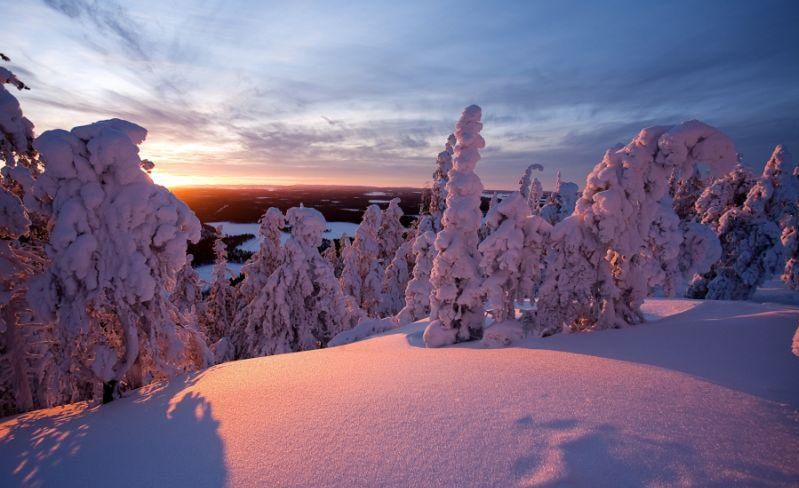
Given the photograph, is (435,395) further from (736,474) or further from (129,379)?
(129,379)

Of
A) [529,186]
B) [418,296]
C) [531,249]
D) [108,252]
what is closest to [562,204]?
[529,186]

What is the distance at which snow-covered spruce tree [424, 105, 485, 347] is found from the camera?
36.4ft

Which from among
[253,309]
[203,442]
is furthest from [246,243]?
[203,442]

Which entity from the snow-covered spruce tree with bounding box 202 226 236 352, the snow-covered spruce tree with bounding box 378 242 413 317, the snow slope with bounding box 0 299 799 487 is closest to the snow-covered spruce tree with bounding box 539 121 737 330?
the snow slope with bounding box 0 299 799 487

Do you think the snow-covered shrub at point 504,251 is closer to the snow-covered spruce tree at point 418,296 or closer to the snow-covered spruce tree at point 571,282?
the snow-covered spruce tree at point 571,282

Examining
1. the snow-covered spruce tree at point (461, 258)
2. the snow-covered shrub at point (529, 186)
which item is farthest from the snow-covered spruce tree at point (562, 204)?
the snow-covered spruce tree at point (461, 258)

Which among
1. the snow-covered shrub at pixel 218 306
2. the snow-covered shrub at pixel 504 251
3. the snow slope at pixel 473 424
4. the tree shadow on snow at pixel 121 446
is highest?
the snow-covered shrub at pixel 504 251

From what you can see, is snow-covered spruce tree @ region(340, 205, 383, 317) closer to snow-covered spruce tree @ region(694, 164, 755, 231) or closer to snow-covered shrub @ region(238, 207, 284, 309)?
snow-covered shrub @ region(238, 207, 284, 309)

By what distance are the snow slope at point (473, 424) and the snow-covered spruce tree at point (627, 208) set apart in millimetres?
1915

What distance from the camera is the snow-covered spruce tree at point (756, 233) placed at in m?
17.4

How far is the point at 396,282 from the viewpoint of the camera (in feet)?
100

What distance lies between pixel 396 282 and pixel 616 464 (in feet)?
91.1

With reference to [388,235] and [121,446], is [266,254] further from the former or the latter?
[388,235]

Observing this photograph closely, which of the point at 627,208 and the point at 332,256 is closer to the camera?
the point at 627,208
